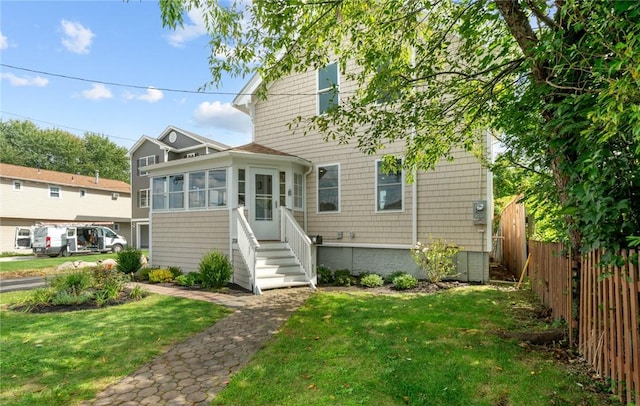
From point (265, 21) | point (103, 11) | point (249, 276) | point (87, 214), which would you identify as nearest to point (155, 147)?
point (87, 214)

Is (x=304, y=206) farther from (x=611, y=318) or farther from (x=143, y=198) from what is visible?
(x=143, y=198)

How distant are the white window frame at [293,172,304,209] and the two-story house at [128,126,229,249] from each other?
42.8 ft

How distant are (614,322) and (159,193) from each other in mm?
11681

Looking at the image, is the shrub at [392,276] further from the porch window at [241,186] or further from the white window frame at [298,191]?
the porch window at [241,186]

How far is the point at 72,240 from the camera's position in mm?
19859

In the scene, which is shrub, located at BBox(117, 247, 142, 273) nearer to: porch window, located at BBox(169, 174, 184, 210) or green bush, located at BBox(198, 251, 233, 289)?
porch window, located at BBox(169, 174, 184, 210)

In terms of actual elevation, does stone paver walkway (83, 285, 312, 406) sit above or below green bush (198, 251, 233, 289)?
below

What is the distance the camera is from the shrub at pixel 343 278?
8836 millimetres

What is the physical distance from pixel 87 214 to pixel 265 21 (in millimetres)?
30028

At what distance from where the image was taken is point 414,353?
12.8 feet

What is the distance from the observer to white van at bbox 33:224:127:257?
18736 millimetres

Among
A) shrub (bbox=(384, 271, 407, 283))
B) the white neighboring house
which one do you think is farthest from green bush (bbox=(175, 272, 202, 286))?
the white neighboring house

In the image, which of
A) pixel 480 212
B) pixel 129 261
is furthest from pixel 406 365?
pixel 129 261

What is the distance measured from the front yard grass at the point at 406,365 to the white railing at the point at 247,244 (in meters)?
2.48
